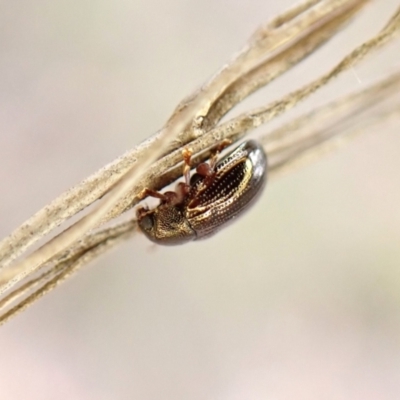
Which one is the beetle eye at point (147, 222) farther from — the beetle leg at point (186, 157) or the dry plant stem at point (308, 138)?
the beetle leg at point (186, 157)

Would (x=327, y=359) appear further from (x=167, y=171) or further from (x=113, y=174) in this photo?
(x=113, y=174)

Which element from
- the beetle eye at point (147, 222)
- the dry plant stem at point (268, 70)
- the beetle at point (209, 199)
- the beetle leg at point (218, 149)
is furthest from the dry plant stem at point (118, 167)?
the beetle eye at point (147, 222)

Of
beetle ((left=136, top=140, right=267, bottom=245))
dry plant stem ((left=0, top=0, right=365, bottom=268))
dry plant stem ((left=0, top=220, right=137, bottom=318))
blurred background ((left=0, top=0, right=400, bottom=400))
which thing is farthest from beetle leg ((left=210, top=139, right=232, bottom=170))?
blurred background ((left=0, top=0, right=400, bottom=400))

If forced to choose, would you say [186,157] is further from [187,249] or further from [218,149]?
[187,249]

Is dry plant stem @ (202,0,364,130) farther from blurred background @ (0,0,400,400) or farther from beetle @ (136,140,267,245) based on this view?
blurred background @ (0,0,400,400)

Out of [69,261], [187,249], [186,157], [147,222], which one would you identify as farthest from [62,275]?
[187,249]

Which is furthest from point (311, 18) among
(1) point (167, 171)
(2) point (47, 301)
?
(2) point (47, 301)
